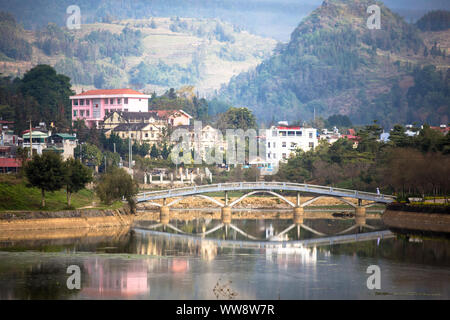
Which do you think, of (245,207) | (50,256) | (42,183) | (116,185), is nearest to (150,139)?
(245,207)

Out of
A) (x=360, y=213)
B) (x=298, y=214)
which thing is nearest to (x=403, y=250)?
(x=360, y=213)

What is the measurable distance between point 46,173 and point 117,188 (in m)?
10.3

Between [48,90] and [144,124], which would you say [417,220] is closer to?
[144,124]

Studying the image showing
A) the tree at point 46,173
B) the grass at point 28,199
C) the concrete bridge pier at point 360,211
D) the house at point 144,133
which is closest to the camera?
the grass at point 28,199

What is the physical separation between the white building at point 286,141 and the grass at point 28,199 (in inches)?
2325

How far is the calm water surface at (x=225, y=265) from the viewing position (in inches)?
1817

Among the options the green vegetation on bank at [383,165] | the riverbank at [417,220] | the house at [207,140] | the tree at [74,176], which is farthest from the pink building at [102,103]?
the riverbank at [417,220]

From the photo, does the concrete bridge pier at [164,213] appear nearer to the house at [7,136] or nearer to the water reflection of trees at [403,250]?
the water reflection of trees at [403,250]

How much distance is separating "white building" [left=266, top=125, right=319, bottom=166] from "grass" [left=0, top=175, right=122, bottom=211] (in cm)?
5906

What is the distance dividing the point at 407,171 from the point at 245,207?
2838 centimetres

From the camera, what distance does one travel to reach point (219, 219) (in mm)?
92000

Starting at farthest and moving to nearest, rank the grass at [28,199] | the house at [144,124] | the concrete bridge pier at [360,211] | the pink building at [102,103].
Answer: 1. the pink building at [102,103]
2. the house at [144,124]
3. the concrete bridge pier at [360,211]
4. the grass at [28,199]

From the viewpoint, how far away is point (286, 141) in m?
140
